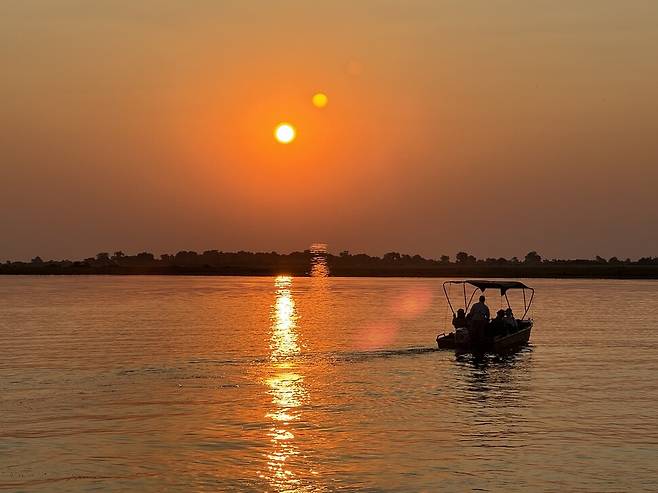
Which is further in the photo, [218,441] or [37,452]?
[218,441]

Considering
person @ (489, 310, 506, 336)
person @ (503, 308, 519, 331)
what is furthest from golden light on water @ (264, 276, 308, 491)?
person @ (503, 308, 519, 331)

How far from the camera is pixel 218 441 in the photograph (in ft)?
81.8

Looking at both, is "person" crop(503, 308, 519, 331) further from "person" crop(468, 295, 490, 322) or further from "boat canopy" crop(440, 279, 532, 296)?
"person" crop(468, 295, 490, 322)

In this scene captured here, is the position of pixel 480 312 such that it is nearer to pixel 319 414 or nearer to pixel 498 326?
pixel 498 326

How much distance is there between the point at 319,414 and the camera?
29.5 meters

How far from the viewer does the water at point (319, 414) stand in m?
21.3

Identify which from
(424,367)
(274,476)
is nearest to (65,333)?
(424,367)

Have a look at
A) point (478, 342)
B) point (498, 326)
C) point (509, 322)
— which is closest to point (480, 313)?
point (478, 342)

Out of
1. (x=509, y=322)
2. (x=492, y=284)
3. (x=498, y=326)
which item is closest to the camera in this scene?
(x=498, y=326)

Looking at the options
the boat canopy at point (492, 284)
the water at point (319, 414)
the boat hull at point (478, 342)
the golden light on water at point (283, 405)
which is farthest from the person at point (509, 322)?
the golden light on water at point (283, 405)

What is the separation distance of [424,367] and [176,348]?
15.0 m

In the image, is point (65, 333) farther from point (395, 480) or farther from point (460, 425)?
point (395, 480)

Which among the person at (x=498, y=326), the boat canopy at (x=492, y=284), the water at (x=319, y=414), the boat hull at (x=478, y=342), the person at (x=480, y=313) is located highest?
the boat canopy at (x=492, y=284)

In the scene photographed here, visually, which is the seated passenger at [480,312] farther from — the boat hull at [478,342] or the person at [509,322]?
the person at [509,322]
